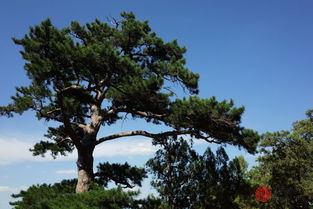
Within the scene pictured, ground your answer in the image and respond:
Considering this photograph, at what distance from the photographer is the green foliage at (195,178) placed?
38.2 feet

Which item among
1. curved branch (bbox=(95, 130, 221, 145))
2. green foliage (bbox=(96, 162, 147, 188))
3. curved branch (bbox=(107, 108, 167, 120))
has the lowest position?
green foliage (bbox=(96, 162, 147, 188))

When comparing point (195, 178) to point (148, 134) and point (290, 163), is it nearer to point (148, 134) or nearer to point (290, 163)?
point (148, 134)

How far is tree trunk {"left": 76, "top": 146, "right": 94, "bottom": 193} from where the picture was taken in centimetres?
1037

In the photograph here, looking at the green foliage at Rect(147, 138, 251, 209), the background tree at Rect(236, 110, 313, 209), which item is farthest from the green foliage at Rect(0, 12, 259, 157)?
the background tree at Rect(236, 110, 313, 209)

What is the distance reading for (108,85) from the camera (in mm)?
10297

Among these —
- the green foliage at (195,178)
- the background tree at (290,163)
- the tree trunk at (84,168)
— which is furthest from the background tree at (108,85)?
the background tree at (290,163)

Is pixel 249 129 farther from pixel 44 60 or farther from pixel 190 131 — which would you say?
pixel 44 60

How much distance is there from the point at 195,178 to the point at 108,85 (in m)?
5.22

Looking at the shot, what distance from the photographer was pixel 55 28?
9.77 meters

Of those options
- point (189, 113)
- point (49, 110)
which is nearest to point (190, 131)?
point (189, 113)
